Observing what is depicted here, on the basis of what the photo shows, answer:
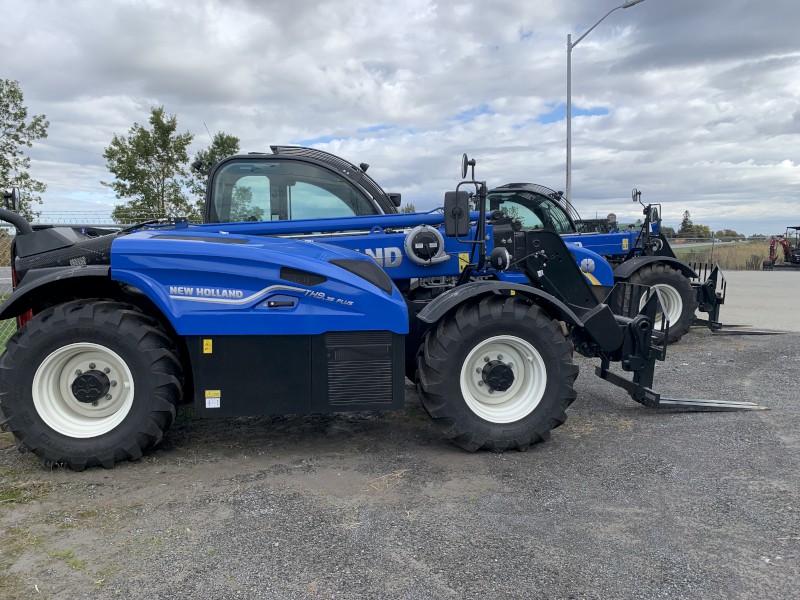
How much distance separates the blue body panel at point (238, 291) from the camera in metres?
3.90

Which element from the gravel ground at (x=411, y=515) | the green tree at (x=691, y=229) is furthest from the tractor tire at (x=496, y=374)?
the green tree at (x=691, y=229)

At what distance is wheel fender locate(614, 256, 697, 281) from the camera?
8883 mm

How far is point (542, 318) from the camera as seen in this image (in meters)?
4.33

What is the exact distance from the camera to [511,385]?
14.4 ft

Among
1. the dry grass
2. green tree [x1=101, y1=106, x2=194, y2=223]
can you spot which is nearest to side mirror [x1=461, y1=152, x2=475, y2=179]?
green tree [x1=101, y1=106, x2=194, y2=223]

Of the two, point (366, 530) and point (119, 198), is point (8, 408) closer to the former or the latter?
point (366, 530)

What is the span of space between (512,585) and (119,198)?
16.7m

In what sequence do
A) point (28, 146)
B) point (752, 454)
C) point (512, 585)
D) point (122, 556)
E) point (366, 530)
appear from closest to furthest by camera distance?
point (512, 585) → point (122, 556) → point (366, 530) → point (752, 454) → point (28, 146)

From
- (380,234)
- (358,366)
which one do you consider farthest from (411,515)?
(380,234)

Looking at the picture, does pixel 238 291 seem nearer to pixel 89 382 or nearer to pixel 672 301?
pixel 89 382

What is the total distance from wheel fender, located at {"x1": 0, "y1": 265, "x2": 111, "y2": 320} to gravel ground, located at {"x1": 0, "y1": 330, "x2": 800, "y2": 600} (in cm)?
102

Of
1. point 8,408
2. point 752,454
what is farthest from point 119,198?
point 752,454

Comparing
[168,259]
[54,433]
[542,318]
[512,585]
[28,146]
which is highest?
[28,146]

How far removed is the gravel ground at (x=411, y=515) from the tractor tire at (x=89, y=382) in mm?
191
